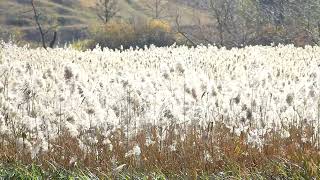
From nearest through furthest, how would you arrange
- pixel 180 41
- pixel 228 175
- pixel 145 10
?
pixel 228 175 < pixel 180 41 < pixel 145 10

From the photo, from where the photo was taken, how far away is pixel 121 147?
29.7 feet

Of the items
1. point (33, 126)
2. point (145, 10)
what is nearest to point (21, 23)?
point (145, 10)

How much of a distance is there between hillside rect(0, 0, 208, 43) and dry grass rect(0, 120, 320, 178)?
113m

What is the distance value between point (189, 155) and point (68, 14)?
141978mm

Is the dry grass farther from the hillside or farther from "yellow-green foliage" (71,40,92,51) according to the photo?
the hillside

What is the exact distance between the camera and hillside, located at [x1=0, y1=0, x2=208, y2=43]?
126938 mm

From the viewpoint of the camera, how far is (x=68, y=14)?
147375 mm

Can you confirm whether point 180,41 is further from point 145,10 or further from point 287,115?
point 145,10

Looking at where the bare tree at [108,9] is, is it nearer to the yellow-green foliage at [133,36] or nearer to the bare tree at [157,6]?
the bare tree at [157,6]

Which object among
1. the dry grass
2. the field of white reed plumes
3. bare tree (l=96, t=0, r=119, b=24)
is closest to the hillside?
bare tree (l=96, t=0, r=119, b=24)

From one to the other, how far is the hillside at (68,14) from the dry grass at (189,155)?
113m

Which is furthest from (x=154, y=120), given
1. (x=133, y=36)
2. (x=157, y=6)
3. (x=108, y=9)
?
(x=157, y=6)

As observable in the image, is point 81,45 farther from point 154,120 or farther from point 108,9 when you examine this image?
point 154,120

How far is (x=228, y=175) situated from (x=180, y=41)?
47.3 meters
